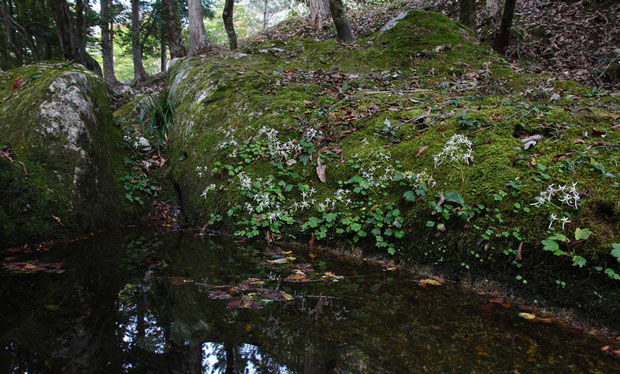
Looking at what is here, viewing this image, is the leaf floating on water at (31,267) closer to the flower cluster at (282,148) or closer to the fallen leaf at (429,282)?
the flower cluster at (282,148)

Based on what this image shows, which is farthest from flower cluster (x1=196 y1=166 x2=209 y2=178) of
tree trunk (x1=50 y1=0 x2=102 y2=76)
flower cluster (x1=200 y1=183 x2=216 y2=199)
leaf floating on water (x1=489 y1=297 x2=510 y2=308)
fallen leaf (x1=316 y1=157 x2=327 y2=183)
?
tree trunk (x1=50 y1=0 x2=102 y2=76)

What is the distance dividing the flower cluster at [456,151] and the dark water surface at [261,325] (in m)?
1.22

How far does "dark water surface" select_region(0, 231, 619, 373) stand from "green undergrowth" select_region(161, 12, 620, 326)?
0.43m

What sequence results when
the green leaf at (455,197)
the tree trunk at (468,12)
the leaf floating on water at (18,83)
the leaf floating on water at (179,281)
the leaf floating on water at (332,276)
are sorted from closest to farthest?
the leaf floating on water at (179,281), the leaf floating on water at (332,276), the green leaf at (455,197), the leaf floating on water at (18,83), the tree trunk at (468,12)

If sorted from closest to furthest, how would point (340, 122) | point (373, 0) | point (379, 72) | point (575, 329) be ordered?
point (575, 329)
point (340, 122)
point (379, 72)
point (373, 0)

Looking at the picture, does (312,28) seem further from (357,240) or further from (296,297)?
(296,297)

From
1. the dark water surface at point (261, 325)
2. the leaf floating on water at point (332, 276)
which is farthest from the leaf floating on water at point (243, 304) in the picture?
the leaf floating on water at point (332, 276)

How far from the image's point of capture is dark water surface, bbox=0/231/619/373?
1.59m

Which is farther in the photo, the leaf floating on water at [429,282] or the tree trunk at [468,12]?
the tree trunk at [468,12]

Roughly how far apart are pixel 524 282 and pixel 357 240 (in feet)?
4.43

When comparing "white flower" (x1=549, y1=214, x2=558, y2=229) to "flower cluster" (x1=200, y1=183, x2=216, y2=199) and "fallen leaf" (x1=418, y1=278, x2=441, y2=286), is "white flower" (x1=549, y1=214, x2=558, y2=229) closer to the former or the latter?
"fallen leaf" (x1=418, y1=278, x2=441, y2=286)

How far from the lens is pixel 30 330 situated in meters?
1.74

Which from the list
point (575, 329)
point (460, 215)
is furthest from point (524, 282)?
point (460, 215)

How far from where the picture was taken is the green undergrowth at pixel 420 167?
2359 millimetres
